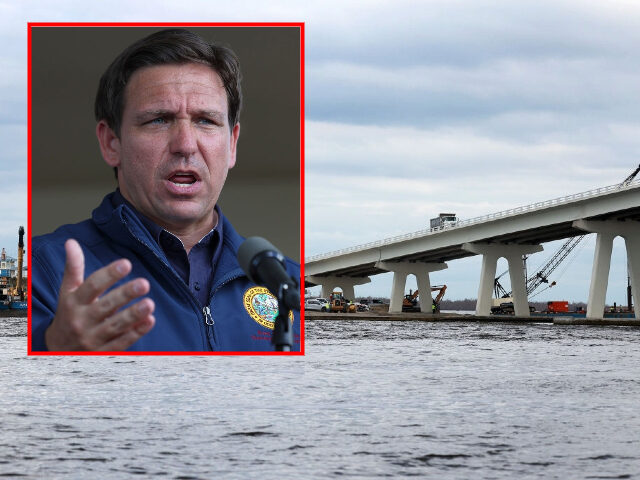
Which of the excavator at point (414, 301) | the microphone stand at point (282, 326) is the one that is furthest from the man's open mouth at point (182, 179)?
the excavator at point (414, 301)

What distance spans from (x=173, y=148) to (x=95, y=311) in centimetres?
571

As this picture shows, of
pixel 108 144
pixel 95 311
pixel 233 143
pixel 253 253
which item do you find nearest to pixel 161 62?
pixel 108 144

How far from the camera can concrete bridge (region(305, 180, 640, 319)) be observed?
8606 cm

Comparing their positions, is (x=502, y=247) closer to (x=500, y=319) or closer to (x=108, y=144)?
(x=500, y=319)

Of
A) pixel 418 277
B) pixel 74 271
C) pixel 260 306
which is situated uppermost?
pixel 418 277

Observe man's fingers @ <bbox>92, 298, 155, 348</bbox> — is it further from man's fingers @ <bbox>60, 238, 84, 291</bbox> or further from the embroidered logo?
the embroidered logo

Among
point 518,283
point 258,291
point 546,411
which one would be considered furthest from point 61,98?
point 518,283

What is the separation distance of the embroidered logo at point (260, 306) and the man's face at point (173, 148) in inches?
65.5

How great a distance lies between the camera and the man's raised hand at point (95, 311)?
52.1ft

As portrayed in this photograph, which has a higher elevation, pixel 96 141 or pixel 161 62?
pixel 161 62

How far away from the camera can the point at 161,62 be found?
2427 centimetres

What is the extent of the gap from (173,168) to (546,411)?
9011 millimetres

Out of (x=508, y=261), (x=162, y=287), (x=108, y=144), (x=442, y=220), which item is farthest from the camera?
(x=442, y=220)

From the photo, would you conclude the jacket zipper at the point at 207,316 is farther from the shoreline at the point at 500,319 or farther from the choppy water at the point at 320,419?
the shoreline at the point at 500,319
